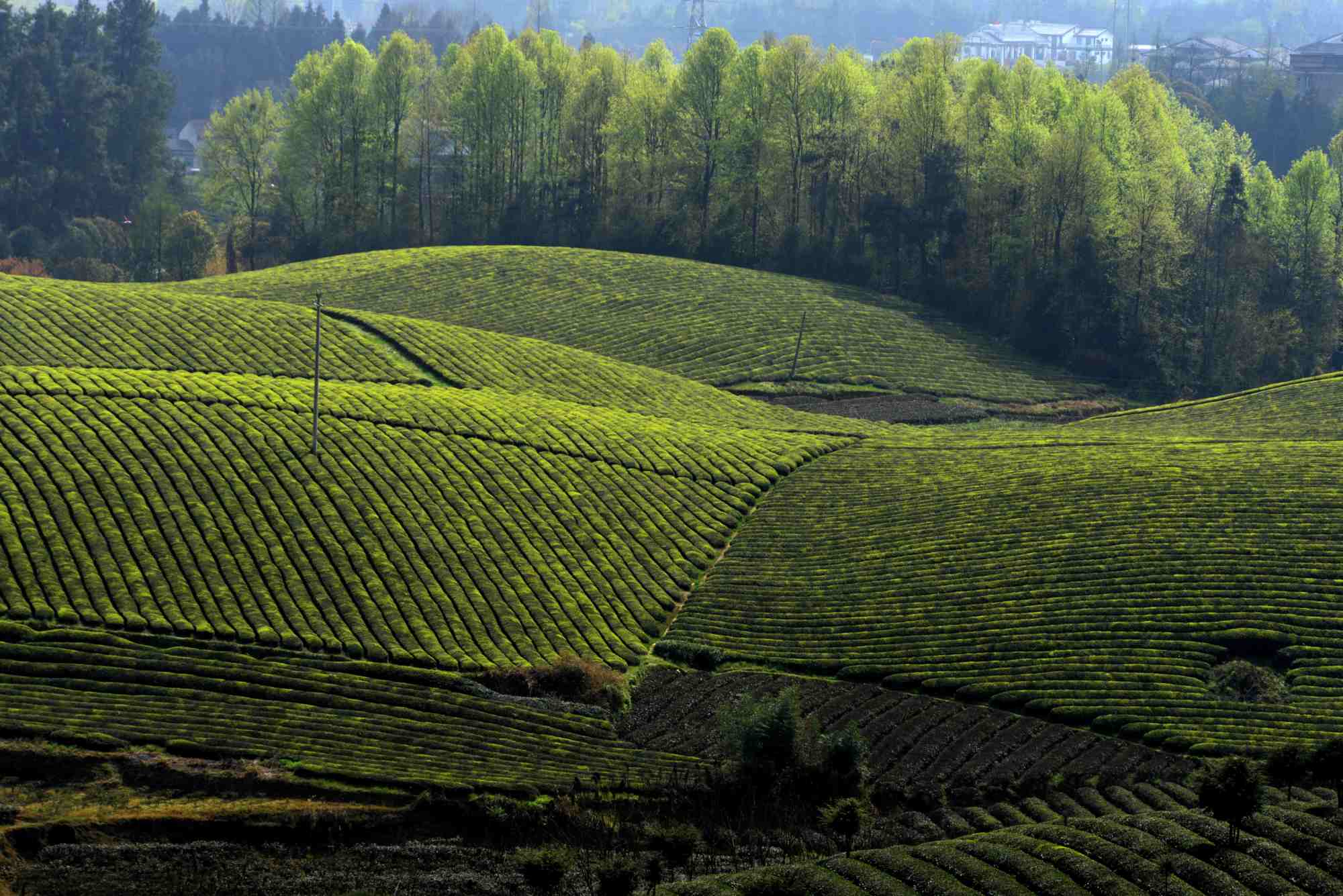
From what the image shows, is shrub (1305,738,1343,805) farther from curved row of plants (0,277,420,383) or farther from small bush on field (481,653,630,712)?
curved row of plants (0,277,420,383)

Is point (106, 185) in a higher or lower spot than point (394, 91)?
lower

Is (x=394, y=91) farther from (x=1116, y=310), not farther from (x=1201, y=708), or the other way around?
(x=1201, y=708)

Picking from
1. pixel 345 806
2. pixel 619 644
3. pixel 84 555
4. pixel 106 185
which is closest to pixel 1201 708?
pixel 619 644

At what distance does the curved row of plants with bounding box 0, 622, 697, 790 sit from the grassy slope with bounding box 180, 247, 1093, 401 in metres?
59.1

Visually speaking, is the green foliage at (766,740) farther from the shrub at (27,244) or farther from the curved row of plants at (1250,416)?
the shrub at (27,244)

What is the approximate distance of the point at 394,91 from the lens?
6403 inches

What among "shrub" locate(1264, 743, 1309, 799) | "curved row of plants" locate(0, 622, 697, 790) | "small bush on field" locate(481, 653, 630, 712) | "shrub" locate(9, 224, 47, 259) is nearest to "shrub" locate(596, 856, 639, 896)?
"curved row of plants" locate(0, 622, 697, 790)

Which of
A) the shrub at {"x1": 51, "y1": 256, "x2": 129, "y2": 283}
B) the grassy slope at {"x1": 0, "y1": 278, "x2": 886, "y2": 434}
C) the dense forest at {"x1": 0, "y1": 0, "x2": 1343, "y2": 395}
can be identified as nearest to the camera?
the grassy slope at {"x1": 0, "y1": 278, "x2": 886, "y2": 434}

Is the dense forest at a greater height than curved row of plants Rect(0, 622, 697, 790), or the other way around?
the dense forest

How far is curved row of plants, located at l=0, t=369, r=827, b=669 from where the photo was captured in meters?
64.6

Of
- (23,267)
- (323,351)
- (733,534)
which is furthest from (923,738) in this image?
(23,267)

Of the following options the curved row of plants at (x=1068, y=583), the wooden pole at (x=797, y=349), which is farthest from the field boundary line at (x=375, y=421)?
the wooden pole at (x=797, y=349)

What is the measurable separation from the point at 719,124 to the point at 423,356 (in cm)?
6097

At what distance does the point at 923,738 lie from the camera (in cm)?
5756
